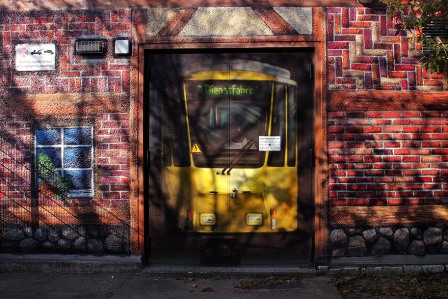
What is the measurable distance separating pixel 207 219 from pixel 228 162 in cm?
78

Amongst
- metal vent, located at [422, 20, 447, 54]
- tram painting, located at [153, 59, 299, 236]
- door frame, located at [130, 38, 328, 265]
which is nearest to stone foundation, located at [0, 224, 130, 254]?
door frame, located at [130, 38, 328, 265]

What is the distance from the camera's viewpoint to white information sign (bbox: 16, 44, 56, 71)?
588cm

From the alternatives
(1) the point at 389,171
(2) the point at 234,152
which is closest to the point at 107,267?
(2) the point at 234,152

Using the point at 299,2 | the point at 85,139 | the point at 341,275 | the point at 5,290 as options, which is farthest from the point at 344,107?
the point at 5,290

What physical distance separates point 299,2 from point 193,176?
2.59 metres


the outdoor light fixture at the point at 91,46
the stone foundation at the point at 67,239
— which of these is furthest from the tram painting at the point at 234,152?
the outdoor light fixture at the point at 91,46

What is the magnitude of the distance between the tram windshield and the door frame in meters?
0.52

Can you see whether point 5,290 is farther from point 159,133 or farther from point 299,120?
point 299,120

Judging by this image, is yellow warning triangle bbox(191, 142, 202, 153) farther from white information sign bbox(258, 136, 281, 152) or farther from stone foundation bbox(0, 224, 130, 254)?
stone foundation bbox(0, 224, 130, 254)

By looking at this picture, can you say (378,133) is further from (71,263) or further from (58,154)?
(71,263)

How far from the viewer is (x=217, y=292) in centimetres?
503

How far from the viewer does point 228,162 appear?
5812 millimetres

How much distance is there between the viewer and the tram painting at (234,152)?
19.0ft

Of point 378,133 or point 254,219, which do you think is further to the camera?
point 254,219
